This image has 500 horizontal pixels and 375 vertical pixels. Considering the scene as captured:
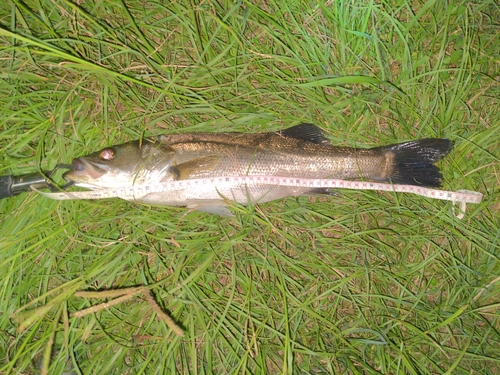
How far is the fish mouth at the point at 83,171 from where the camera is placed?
2.74m

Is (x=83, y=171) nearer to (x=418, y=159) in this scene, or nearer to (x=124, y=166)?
(x=124, y=166)

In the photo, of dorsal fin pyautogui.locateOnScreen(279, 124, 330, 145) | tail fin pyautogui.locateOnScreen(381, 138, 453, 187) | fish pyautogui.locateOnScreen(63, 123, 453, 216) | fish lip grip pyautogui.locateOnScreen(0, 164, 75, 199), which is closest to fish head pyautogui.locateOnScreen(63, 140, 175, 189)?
fish pyautogui.locateOnScreen(63, 123, 453, 216)

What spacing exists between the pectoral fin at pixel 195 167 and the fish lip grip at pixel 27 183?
80 centimetres

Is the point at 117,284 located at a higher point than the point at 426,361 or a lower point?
higher

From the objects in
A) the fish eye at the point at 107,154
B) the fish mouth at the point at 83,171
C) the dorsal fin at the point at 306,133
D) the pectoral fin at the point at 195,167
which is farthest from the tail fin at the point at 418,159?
the fish mouth at the point at 83,171

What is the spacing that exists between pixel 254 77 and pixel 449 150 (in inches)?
71.4

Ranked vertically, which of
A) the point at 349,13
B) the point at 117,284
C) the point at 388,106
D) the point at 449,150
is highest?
the point at 349,13

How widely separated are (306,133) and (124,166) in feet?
5.02

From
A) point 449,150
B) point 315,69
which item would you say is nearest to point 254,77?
point 315,69

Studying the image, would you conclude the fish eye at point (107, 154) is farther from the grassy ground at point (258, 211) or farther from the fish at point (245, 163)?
the grassy ground at point (258, 211)

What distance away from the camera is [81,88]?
3.12 m

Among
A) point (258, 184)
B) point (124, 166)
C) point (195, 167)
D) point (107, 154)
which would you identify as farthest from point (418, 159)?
point (107, 154)

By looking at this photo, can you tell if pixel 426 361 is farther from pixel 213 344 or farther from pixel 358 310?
pixel 213 344

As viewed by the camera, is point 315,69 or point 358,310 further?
point 315,69
